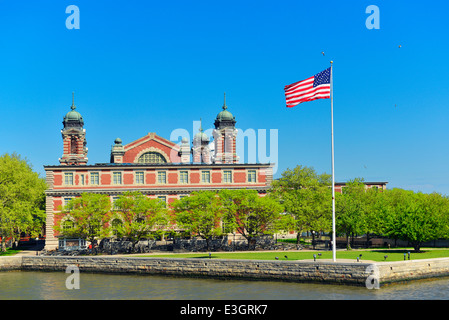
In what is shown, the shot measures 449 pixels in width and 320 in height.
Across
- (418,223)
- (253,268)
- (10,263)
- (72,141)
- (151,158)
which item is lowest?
(10,263)

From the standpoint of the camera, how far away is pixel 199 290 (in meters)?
41.5

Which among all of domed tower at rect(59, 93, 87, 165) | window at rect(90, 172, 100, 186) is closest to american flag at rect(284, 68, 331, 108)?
window at rect(90, 172, 100, 186)

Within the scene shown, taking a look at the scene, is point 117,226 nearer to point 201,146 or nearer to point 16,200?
point 16,200

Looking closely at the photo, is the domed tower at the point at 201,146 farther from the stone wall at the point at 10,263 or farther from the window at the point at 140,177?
the stone wall at the point at 10,263

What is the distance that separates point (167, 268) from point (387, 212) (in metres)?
28.5

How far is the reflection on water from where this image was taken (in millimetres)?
37750

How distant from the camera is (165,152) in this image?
278 ft

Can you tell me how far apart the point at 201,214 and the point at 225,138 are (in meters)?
27.4

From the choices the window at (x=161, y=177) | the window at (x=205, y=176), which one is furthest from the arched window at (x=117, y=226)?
the window at (x=205, y=176)

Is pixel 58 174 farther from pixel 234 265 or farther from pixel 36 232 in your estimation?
pixel 234 265

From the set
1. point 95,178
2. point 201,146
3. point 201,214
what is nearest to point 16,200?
point 95,178

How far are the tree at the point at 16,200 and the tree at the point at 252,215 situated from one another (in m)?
27.9

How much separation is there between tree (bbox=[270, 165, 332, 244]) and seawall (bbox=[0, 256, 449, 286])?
21.6 m
